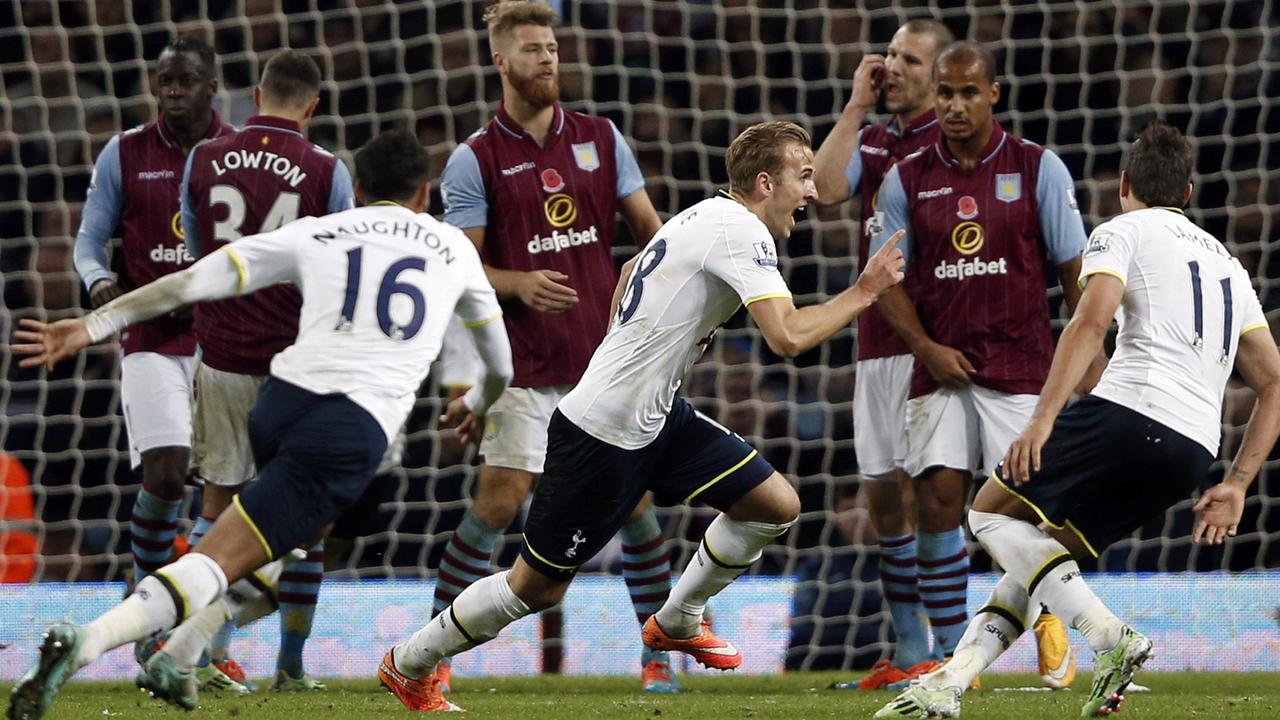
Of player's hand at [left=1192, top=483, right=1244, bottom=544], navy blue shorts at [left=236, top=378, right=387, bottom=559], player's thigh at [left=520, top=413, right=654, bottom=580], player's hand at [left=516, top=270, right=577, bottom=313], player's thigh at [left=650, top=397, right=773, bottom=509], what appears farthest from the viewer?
player's hand at [left=516, top=270, right=577, bottom=313]

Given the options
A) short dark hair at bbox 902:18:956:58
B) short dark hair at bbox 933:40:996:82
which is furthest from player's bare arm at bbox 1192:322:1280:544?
short dark hair at bbox 902:18:956:58

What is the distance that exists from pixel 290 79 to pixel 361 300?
1.81m

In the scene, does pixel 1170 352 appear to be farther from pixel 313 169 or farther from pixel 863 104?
pixel 313 169

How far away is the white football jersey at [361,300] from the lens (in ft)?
15.5

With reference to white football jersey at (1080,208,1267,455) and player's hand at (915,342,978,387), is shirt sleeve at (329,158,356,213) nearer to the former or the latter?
player's hand at (915,342,978,387)

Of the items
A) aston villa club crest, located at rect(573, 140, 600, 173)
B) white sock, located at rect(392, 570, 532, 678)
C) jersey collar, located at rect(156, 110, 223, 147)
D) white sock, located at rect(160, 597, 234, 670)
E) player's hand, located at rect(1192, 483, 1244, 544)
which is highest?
jersey collar, located at rect(156, 110, 223, 147)

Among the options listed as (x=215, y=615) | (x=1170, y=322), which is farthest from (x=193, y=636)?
(x=1170, y=322)

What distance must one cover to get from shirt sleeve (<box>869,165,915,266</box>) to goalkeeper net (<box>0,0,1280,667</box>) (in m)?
2.36

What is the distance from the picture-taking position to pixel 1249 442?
512 cm

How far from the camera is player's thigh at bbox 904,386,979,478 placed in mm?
6504

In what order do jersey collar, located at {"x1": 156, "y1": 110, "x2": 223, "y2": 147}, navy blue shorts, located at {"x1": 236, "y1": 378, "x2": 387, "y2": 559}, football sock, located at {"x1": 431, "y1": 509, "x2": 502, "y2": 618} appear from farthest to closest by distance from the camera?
jersey collar, located at {"x1": 156, "y1": 110, "x2": 223, "y2": 147}
football sock, located at {"x1": 431, "y1": 509, "x2": 502, "y2": 618}
navy blue shorts, located at {"x1": 236, "y1": 378, "x2": 387, "y2": 559}

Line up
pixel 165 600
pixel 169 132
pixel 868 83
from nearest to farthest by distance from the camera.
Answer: pixel 165 600
pixel 169 132
pixel 868 83

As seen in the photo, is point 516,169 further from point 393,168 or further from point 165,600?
point 165,600

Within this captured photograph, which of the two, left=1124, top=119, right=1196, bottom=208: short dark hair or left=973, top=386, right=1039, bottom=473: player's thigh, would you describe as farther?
left=973, top=386, right=1039, bottom=473: player's thigh
